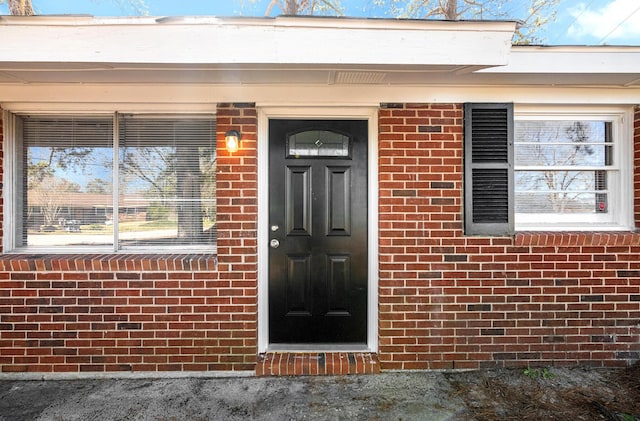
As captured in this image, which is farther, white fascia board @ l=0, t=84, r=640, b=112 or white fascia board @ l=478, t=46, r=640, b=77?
white fascia board @ l=0, t=84, r=640, b=112

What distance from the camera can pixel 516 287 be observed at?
9.34ft

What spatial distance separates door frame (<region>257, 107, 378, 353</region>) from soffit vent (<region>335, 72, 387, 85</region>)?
247 millimetres

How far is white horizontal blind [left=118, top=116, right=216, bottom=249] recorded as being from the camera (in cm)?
291

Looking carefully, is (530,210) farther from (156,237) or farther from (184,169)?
(156,237)

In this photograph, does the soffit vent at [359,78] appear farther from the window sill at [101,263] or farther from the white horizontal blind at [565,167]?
the window sill at [101,263]

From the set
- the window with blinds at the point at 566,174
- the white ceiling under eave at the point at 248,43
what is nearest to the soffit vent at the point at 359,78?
the white ceiling under eave at the point at 248,43

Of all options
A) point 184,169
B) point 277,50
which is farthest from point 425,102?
point 184,169

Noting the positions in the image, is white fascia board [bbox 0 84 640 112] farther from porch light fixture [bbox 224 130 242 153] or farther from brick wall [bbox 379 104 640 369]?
porch light fixture [bbox 224 130 242 153]

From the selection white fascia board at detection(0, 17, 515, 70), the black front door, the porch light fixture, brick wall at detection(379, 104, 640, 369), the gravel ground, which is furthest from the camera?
the black front door

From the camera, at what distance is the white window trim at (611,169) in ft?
9.71

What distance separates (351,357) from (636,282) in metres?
2.53

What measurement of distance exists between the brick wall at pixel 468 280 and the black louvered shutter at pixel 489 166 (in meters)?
0.09

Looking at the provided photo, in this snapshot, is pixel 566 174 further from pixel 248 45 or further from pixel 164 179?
→ pixel 164 179

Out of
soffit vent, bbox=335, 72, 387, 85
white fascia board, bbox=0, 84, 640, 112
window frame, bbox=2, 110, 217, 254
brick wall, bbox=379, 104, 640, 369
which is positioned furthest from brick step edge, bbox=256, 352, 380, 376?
soffit vent, bbox=335, 72, 387, 85
